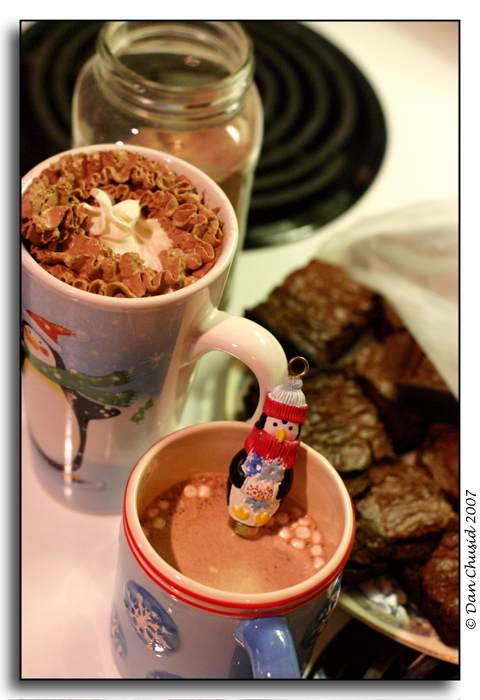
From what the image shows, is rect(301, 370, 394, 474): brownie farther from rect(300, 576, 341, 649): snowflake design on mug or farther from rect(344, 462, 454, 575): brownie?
rect(300, 576, 341, 649): snowflake design on mug

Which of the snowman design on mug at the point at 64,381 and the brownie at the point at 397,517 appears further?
the brownie at the point at 397,517

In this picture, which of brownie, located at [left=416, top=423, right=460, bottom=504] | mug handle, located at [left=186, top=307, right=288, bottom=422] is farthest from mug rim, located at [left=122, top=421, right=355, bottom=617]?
brownie, located at [left=416, top=423, right=460, bottom=504]

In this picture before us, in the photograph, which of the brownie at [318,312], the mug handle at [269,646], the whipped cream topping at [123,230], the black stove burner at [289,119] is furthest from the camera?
the black stove burner at [289,119]

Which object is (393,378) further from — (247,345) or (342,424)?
(247,345)

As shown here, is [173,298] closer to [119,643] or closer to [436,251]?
[119,643]

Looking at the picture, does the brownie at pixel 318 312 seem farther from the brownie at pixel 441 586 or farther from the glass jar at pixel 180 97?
the brownie at pixel 441 586

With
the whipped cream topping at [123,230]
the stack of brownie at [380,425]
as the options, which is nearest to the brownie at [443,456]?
the stack of brownie at [380,425]

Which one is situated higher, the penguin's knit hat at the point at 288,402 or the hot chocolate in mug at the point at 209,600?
the penguin's knit hat at the point at 288,402
